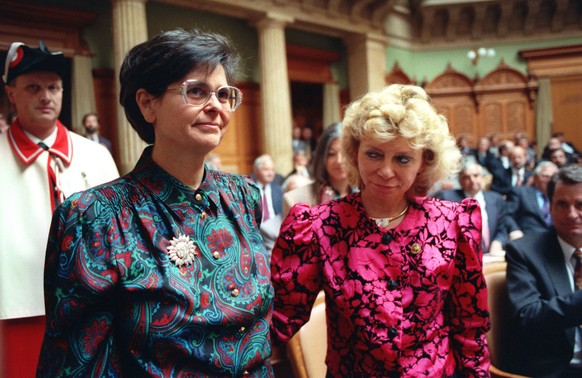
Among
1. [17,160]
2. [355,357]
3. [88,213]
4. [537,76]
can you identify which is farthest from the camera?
[537,76]

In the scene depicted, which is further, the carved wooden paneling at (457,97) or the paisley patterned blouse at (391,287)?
the carved wooden paneling at (457,97)

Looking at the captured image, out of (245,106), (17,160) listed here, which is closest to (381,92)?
(17,160)

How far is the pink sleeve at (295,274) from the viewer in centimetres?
140

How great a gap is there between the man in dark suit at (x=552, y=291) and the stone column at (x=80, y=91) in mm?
6267

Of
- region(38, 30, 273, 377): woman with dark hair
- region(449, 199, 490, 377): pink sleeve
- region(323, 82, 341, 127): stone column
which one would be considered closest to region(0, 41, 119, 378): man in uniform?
region(38, 30, 273, 377): woman with dark hair

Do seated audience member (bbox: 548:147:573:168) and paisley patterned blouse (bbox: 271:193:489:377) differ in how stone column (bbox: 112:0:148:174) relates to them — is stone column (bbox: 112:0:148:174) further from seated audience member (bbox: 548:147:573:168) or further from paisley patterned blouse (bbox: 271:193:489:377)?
paisley patterned blouse (bbox: 271:193:489:377)

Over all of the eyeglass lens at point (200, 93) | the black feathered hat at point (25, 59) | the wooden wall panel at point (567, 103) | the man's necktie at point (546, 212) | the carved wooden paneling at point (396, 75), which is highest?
the carved wooden paneling at point (396, 75)

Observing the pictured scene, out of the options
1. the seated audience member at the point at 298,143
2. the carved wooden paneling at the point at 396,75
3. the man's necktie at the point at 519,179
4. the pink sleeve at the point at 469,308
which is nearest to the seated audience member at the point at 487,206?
the pink sleeve at the point at 469,308

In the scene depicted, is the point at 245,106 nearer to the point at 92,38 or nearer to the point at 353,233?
the point at 92,38

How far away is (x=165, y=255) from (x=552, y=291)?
158cm

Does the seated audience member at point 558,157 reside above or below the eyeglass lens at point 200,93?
below

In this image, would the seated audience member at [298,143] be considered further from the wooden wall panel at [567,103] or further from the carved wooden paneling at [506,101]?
the wooden wall panel at [567,103]

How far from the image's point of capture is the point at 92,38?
7.34 m

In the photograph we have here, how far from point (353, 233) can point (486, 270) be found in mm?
992
